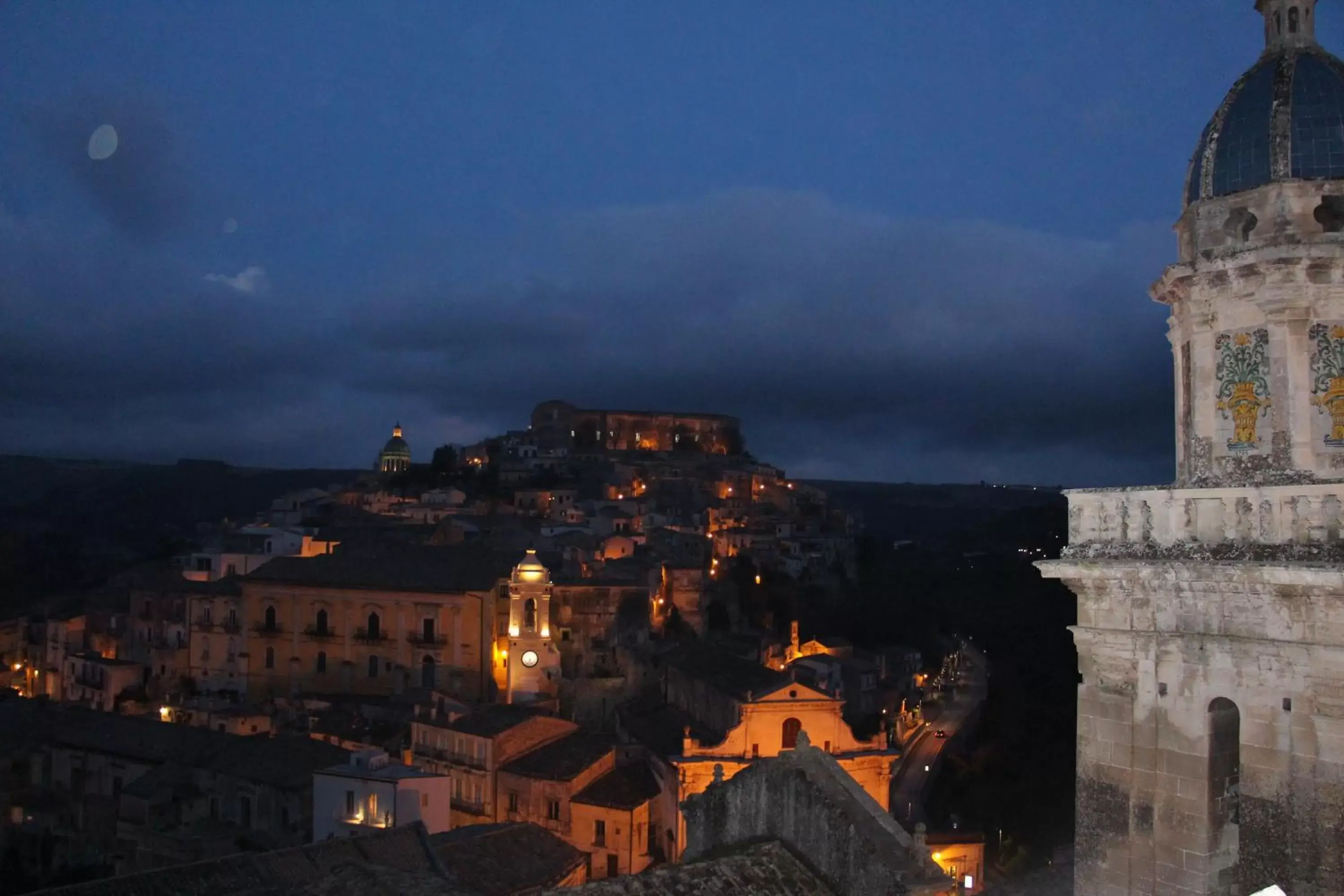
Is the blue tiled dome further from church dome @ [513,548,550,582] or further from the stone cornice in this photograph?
church dome @ [513,548,550,582]

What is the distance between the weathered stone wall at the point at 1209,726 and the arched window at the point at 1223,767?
0.01 meters

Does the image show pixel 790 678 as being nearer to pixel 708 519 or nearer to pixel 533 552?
pixel 533 552

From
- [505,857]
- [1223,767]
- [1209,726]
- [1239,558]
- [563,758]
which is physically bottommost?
[505,857]

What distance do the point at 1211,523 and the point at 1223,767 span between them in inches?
Result: 78.7

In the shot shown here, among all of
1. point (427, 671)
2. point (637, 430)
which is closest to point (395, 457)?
point (637, 430)

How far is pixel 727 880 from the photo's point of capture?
9977 millimetres

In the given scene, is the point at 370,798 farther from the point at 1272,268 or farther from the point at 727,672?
the point at 1272,268

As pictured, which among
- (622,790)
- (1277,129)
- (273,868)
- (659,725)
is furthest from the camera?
(659,725)

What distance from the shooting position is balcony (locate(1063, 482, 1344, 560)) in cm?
820

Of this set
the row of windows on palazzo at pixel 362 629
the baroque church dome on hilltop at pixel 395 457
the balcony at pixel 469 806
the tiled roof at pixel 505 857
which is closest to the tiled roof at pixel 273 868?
the tiled roof at pixel 505 857

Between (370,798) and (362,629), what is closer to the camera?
(370,798)

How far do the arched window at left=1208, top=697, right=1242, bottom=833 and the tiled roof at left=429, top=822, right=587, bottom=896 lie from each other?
20.9 m

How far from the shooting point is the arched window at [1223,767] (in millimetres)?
8938

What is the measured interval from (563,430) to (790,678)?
280 feet
